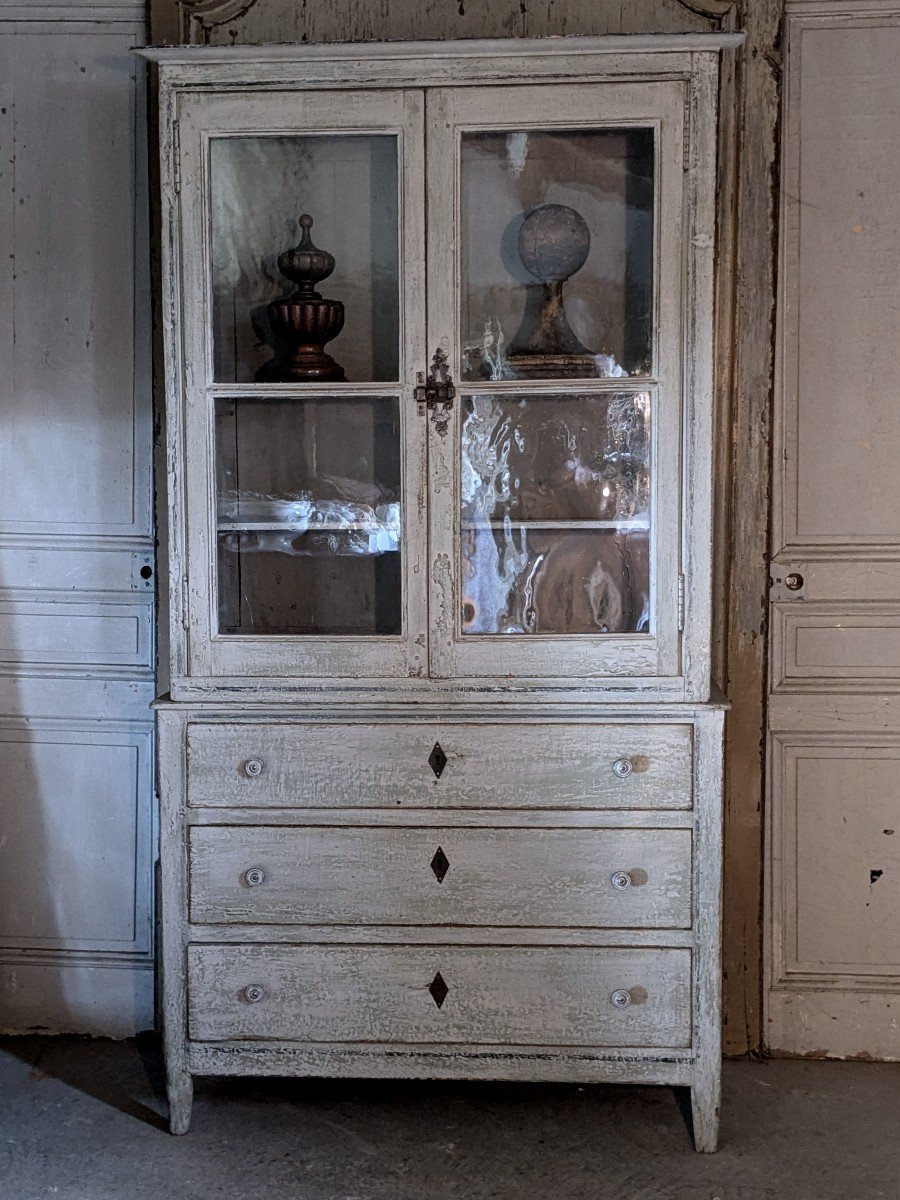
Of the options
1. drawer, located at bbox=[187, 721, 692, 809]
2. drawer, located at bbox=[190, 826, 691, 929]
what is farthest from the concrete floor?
drawer, located at bbox=[187, 721, 692, 809]

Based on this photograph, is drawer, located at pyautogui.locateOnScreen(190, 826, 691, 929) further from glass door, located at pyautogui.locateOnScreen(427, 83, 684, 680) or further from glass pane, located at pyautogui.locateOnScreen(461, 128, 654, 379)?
glass pane, located at pyautogui.locateOnScreen(461, 128, 654, 379)

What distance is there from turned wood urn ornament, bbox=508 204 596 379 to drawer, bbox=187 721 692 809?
65cm

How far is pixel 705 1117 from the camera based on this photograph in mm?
1998

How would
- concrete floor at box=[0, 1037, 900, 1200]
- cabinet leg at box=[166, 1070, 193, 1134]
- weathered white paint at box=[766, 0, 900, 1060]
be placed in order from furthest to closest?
weathered white paint at box=[766, 0, 900, 1060] < cabinet leg at box=[166, 1070, 193, 1134] < concrete floor at box=[0, 1037, 900, 1200]

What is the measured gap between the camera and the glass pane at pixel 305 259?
1.97 meters

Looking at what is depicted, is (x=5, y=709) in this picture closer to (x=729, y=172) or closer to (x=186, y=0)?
(x=186, y=0)

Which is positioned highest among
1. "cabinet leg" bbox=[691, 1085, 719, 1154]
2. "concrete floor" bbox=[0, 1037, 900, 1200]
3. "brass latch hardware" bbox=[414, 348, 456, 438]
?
"brass latch hardware" bbox=[414, 348, 456, 438]

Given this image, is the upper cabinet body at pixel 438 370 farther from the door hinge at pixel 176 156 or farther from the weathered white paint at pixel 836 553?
the weathered white paint at pixel 836 553

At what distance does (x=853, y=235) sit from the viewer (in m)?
2.29

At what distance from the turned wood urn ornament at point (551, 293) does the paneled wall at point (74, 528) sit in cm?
89

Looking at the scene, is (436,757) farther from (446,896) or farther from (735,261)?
(735,261)

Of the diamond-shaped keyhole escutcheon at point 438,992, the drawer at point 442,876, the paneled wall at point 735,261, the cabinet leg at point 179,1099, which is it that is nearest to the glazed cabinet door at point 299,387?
the drawer at point 442,876

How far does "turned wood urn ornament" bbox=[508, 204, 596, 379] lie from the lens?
6.53 feet

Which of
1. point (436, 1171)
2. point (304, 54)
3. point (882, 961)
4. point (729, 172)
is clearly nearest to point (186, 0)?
point (304, 54)
